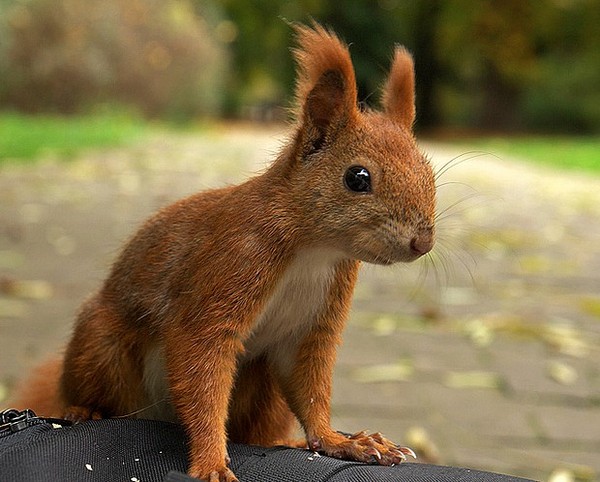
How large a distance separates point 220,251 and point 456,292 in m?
3.06

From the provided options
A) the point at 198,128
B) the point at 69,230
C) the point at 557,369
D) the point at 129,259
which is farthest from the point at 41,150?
the point at 198,128

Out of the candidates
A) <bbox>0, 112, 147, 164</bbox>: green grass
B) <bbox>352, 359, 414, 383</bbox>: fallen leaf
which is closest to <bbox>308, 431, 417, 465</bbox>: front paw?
<bbox>352, 359, 414, 383</bbox>: fallen leaf

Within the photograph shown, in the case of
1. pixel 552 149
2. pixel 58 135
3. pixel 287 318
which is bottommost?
pixel 58 135

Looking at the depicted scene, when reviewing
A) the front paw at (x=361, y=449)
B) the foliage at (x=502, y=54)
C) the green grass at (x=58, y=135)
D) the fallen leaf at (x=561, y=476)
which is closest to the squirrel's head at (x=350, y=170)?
the front paw at (x=361, y=449)

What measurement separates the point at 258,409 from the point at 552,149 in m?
17.2

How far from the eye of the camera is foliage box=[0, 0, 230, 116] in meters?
13.5

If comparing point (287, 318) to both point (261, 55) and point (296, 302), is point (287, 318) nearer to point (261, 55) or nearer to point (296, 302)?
point (296, 302)

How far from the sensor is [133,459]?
4.16 ft

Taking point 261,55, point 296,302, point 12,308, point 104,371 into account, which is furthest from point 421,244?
point 261,55

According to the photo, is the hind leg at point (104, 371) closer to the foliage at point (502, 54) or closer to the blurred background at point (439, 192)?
the blurred background at point (439, 192)

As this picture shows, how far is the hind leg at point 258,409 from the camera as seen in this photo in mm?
1545

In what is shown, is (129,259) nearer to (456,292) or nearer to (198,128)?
(456,292)

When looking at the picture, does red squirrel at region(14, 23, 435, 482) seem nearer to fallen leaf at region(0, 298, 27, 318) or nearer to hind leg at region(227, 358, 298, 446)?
hind leg at region(227, 358, 298, 446)

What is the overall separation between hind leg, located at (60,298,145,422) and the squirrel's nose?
552mm
